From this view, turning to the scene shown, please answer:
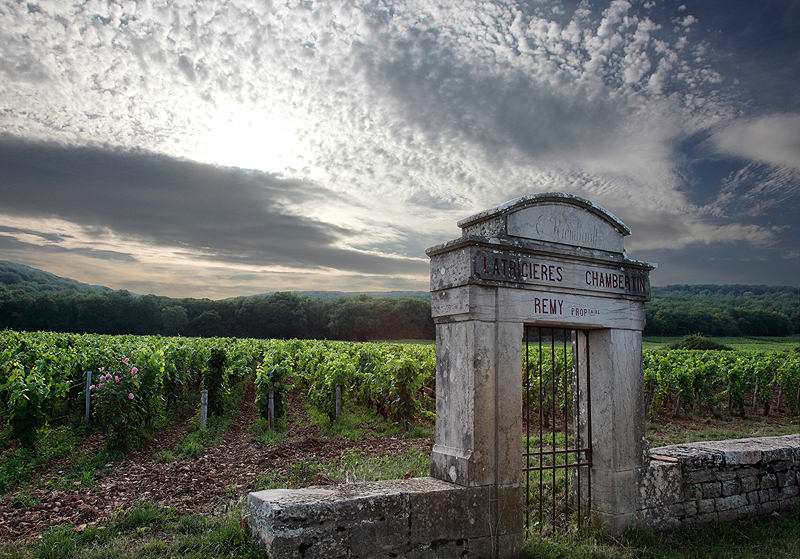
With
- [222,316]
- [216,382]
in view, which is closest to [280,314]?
[222,316]

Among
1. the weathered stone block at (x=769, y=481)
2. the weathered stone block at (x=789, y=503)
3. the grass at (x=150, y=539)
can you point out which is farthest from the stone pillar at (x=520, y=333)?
the weathered stone block at (x=789, y=503)

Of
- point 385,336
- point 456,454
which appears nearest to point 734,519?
point 456,454

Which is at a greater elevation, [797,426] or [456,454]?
[456,454]

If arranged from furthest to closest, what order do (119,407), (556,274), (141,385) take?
1. (141,385)
2. (119,407)
3. (556,274)

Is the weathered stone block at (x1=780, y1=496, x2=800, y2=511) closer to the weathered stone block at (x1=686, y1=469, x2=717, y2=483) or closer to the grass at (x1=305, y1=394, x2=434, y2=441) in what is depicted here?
the weathered stone block at (x1=686, y1=469, x2=717, y2=483)

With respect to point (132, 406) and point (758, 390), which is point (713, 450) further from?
point (758, 390)

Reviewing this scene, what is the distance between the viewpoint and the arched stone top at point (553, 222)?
4344 millimetres

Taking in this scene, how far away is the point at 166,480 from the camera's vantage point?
6.58 metres

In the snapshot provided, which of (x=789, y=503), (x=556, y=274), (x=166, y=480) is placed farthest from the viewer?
(x=166, y=480)

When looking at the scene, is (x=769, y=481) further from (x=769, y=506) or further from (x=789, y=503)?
(x=789, y=503)

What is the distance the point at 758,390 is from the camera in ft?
52.4

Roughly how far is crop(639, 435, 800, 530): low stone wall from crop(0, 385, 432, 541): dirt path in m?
3.86

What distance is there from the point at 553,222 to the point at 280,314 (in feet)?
179

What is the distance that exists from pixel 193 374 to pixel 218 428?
593cm
